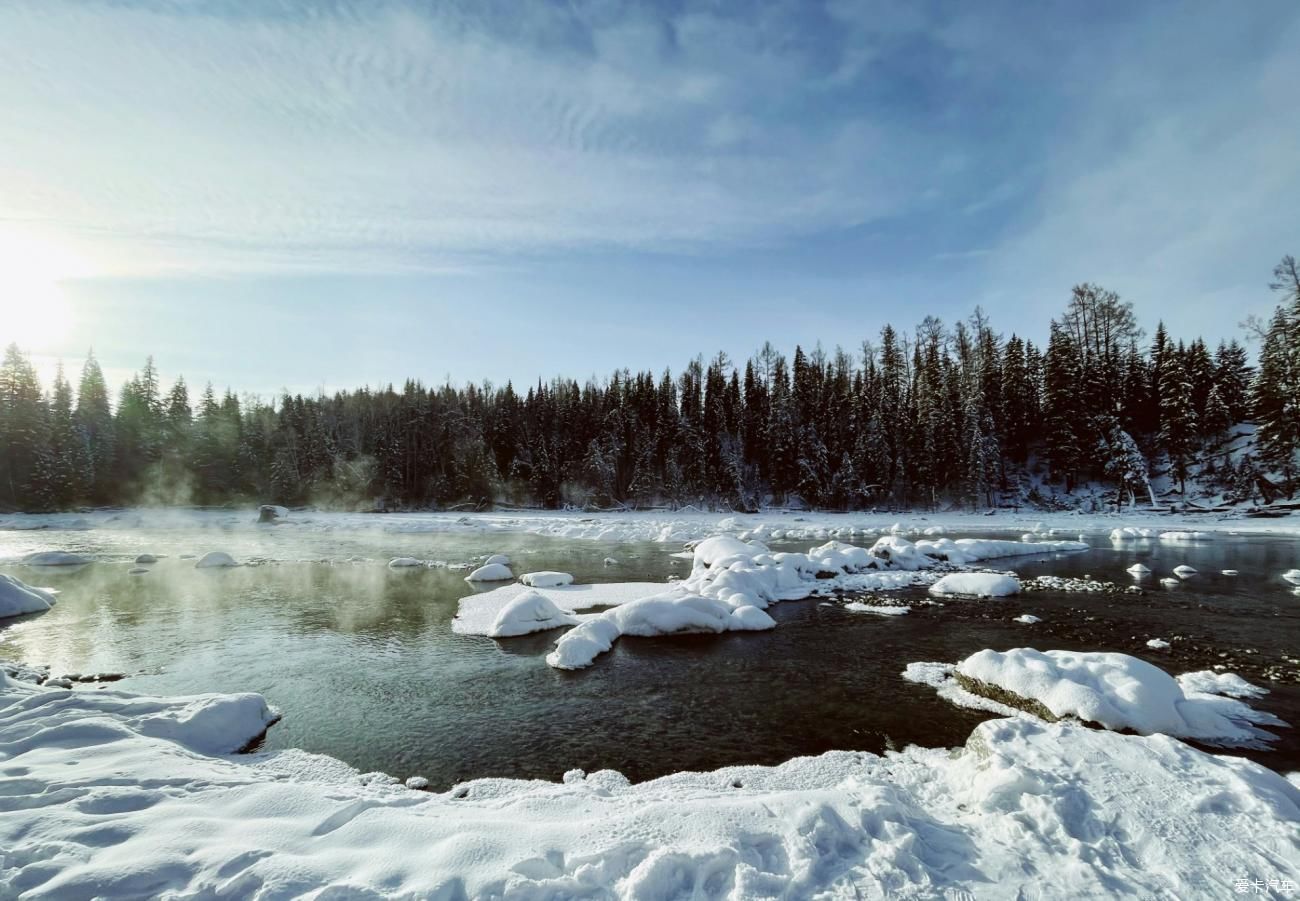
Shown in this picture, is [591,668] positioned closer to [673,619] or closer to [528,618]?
[673,619]

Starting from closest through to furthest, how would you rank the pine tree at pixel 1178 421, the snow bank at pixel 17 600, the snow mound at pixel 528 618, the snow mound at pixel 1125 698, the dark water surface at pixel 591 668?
the snow mound at pixel 1125 698 < the dark water surface at pixel 591 668 < the snow mound at pixel 528 618 < the snow bank at pixel 17 600 < the pine tree at pixel 1178 421

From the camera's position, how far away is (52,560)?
89.5 feet

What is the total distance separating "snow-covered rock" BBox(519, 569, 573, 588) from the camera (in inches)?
824

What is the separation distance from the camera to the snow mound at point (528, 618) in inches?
580

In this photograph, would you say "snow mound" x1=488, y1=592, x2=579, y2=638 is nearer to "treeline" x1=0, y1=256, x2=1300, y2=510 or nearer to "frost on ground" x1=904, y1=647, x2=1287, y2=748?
"frost on ground" x1=904, y1=647, x2=1287, y2=748

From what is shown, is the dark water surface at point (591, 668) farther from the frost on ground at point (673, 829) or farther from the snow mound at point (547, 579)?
the snow mound at point (547, 579)

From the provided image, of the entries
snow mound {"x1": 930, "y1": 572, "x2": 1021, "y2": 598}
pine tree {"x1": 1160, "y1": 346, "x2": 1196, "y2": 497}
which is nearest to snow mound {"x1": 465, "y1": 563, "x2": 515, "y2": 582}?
snow mound {"x1": 930, "y1": 572, "x2": 1021, "y2": 598}

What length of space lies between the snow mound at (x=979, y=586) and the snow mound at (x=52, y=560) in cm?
3879

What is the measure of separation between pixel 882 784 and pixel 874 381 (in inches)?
2618

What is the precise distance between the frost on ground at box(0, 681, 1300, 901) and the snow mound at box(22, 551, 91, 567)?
28196 mm

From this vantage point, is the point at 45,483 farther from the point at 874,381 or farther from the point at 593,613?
the point at 874,381

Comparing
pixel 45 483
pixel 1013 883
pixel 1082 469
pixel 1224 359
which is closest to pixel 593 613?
pixel 1013 883

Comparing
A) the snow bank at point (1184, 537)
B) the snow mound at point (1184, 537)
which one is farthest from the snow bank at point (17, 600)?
the snow mound at point (1184, 537)

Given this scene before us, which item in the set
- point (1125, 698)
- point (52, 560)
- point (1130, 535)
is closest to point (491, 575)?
point (1125, 698)
